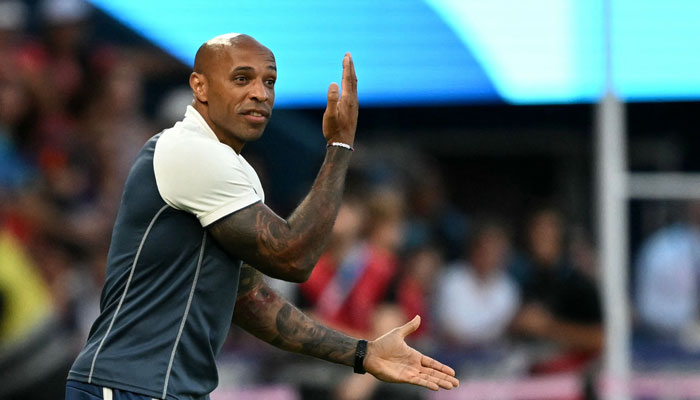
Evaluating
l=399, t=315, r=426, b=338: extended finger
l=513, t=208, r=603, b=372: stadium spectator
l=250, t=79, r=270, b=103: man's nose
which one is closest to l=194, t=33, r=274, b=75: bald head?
l=250, t=79, r=270, b=103: man's nose

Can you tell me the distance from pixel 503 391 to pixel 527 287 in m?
0.88

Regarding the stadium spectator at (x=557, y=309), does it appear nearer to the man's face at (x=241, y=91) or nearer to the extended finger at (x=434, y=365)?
the extended finger at (x=434, y=365)

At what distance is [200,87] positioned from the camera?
12.2 ft

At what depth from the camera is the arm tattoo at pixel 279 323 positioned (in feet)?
13.3

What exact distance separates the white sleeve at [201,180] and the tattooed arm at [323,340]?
56cm

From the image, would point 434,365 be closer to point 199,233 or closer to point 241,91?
point 199,233

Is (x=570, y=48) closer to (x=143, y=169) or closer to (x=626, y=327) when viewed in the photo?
(x=626, y=327)

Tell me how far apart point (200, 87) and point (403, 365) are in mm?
1094

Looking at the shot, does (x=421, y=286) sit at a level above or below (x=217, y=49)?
above

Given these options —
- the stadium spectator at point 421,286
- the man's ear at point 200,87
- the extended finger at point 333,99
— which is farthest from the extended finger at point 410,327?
the stadium spectator at point 421,286

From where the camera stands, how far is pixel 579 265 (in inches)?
332

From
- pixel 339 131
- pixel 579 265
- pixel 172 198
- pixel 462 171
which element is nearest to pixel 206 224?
pixel 172 198

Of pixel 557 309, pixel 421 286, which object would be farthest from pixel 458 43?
pixel 557 309

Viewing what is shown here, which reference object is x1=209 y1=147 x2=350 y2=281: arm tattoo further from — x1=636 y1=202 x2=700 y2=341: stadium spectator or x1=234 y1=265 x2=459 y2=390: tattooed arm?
x1=636 y1=202 x2=700 y2=341: stadium spectator
